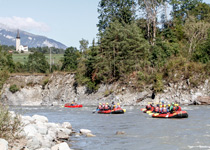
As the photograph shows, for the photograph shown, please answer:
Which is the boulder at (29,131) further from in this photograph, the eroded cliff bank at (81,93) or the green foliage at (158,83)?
the green foliage at (158,83)

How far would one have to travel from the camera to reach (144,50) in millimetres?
51781

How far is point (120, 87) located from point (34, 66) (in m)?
40.8

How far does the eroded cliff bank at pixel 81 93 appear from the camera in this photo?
151ft

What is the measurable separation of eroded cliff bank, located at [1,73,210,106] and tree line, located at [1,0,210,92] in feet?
3.82

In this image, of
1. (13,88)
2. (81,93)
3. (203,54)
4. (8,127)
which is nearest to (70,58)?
(13,88)

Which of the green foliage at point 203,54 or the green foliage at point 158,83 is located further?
the green foliage at point 203,54

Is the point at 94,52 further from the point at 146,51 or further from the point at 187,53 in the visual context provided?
the point at 187,53

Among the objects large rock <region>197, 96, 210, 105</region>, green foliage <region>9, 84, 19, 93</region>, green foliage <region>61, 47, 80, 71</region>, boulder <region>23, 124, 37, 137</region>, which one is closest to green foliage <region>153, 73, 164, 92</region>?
large rock <region>197, 96, 210, 105</region>

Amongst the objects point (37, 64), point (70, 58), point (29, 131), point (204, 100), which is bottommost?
point (29, 131)

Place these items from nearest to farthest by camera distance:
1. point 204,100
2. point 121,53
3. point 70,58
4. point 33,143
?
point 33,143 < point 204,100 < point 121,53 < point 70,58

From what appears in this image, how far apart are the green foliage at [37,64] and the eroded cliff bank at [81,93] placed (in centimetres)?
2209

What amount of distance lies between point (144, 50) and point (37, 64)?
41.7 meters

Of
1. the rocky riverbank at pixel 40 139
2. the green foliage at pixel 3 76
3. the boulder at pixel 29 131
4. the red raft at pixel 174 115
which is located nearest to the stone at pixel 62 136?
the rocky riverbank at pixel 40 139

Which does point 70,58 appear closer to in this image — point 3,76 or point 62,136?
point 3,76
